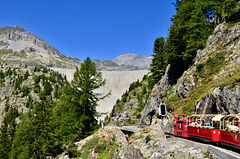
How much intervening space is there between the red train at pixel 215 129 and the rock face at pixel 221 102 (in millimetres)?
4678

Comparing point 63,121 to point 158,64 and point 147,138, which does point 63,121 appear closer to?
point 147,138

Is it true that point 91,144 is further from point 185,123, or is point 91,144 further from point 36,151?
point 36,151

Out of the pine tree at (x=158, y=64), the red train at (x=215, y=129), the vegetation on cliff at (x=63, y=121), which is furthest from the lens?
the pine tree at (x=158, y=64)

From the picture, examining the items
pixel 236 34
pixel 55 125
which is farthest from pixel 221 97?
pixel 55 125

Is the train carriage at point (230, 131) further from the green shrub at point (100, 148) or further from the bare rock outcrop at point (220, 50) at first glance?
the green shrub at point (100, 148)

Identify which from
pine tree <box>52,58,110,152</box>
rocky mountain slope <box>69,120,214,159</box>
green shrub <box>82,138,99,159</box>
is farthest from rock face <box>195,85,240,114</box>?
pine tree <box>52,58,110,152</box>

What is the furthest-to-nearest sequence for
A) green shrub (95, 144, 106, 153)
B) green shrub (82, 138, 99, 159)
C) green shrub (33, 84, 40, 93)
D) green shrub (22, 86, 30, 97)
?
green shrub (33, 84, 40, 93) < green shrub (22, 86, 30, 97) < green shrub (82, 138, 99, 159) < green shrub (95, 144, 106, 153)

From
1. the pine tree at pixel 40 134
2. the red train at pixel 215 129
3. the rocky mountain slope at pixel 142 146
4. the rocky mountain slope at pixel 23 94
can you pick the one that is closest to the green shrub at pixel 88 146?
the rocky mountain slope at pixel 142 146

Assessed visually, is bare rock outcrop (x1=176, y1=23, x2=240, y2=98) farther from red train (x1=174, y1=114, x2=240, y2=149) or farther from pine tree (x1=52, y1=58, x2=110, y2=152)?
pine tree (x1=52, y1=58, x2=110, y2=152)

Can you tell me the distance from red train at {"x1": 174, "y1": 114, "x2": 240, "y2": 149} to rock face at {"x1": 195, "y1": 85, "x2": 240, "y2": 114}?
4678 millimetres

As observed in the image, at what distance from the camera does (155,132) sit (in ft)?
44.9

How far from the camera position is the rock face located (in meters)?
17.1

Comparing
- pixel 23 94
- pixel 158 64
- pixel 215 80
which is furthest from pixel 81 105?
pixel 23 94

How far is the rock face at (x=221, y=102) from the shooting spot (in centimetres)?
1708
